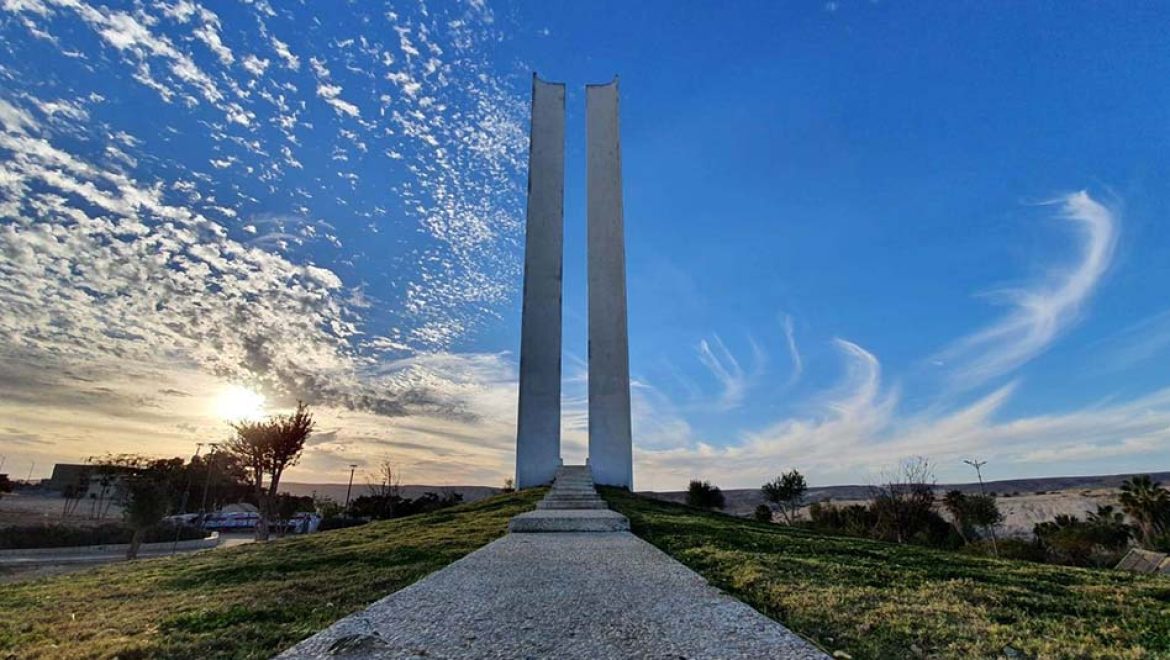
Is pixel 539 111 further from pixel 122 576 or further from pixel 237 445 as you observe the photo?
pixel 122 576

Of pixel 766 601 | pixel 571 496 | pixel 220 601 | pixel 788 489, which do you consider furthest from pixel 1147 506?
pixel 220 601

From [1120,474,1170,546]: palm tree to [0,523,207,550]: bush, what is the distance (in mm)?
39498

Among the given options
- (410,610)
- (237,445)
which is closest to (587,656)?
(410,610)

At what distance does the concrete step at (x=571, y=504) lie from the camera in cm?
1009

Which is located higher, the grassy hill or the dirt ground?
the grassy hill

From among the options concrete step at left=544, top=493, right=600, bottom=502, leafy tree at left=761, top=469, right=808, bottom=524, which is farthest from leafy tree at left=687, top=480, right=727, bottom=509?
concrete step at left=544, top=493, right=600, bottom=502

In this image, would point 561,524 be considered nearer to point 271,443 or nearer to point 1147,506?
point 271,443

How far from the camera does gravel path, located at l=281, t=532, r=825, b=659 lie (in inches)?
89.0

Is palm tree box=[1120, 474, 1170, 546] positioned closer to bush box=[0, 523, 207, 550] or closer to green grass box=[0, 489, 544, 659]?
green grass box=[0, 489, 544, 659]

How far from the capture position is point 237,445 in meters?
17.5

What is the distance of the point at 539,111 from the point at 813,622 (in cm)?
1793

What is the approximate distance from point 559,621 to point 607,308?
14023 millimetres

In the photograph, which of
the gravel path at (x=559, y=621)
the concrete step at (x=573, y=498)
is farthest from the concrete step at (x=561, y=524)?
the gravel path at (x=559, y=621)

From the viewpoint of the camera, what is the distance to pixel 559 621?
2.73m
